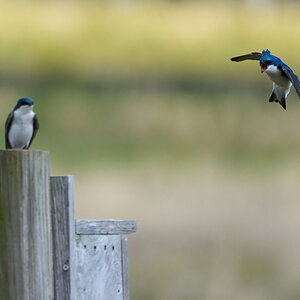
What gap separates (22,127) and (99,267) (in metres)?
1.17

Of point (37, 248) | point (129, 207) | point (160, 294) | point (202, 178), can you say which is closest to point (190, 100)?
point (202, 178)

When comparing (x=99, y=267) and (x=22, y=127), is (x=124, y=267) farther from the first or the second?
(x=22, y=127)

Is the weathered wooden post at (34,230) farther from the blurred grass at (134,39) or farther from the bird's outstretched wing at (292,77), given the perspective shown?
the blurred grass at (134,39)

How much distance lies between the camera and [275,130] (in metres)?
10.7

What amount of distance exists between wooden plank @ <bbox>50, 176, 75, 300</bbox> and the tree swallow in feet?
6.19

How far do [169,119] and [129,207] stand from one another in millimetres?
2807

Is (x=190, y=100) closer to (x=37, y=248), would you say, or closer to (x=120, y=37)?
(x=120, y=37)

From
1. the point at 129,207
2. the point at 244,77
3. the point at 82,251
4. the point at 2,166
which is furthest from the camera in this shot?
the point at 244,77

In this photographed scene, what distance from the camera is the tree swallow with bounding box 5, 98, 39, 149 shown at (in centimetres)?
449

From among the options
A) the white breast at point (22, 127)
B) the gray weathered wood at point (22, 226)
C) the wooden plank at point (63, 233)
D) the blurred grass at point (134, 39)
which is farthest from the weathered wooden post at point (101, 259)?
the blurred grass at point (134, 39)

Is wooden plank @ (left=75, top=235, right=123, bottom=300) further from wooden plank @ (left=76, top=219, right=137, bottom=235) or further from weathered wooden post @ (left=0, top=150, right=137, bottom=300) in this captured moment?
weathered wooden post @ (left=0, top=150, right=137, bottom=300)

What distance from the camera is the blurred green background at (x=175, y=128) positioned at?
7961 millimetres

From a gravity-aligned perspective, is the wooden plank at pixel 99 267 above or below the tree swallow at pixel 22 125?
below

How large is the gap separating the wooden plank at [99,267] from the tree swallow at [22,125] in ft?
3.47
